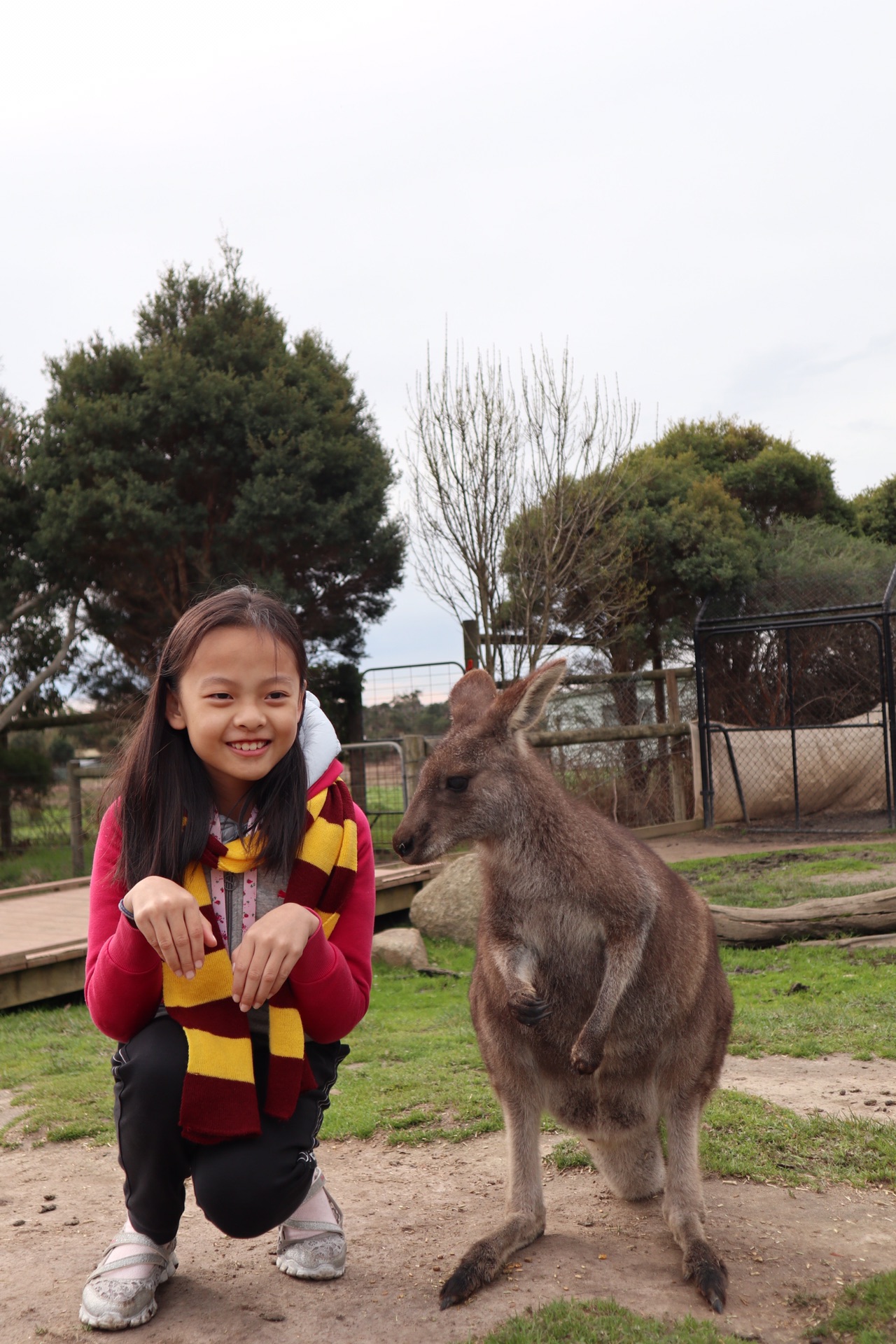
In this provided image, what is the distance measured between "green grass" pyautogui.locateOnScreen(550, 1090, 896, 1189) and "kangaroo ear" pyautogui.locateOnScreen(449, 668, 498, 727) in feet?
Answer: 4.05

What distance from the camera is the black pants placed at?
1.94 metres

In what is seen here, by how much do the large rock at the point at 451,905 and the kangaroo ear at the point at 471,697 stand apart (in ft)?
13.0

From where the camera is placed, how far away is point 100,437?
10.5 meters

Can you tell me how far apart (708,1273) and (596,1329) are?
0.31 m

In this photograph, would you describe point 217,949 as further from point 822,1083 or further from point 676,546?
point 676,546

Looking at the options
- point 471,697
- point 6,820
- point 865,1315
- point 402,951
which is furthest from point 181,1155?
point 6,820

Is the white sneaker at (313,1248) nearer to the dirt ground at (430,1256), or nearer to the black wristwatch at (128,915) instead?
the dirt ground at (430,1256)

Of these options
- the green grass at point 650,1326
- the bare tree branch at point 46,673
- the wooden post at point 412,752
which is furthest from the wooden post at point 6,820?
the green grass at point 650,1326

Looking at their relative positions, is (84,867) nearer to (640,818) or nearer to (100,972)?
(640,818)

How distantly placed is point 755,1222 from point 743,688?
10.9 meters

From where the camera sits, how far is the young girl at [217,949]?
1923 mm

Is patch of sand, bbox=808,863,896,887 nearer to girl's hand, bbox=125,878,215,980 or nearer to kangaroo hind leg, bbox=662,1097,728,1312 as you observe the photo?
kangaroo hind leg, bbox=662,1097,728,1312

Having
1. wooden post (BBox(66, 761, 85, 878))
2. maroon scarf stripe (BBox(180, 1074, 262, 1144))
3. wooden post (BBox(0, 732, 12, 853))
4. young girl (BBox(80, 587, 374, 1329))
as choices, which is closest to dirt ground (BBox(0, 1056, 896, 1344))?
young girl (BBox(80, 587, 374, 1329))

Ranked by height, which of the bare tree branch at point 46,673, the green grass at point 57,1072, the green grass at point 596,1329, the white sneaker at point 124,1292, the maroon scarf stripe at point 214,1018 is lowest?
the green grass at point 57,1072
